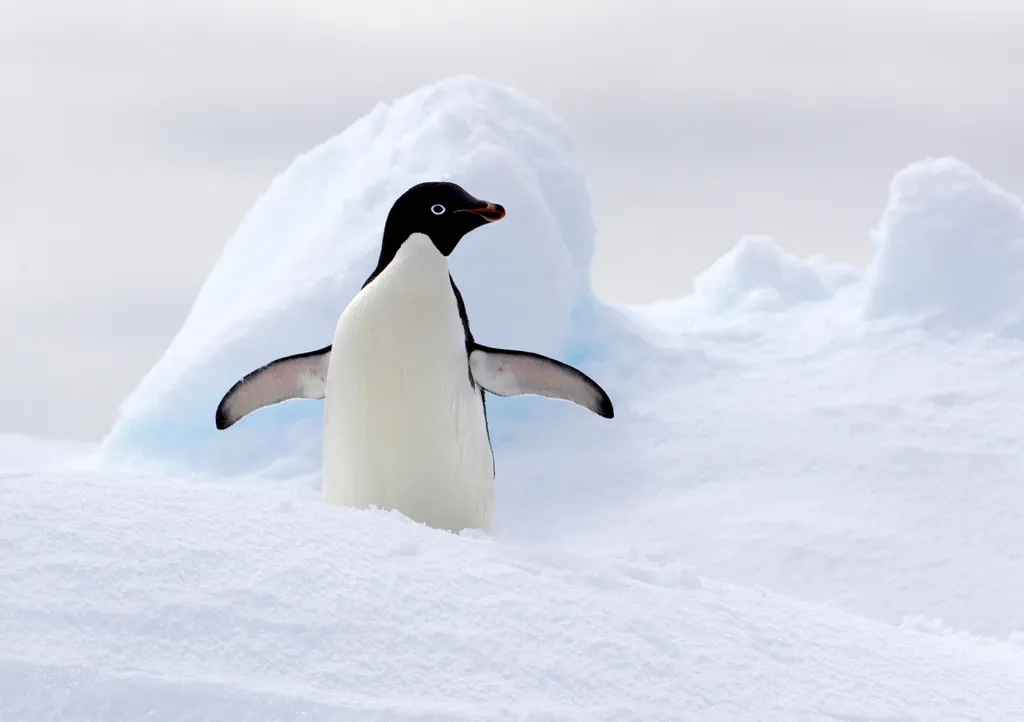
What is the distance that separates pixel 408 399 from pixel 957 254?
6378mm

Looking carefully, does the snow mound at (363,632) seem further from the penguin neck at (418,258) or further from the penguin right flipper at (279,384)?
the penguin right flipper at (279,384)

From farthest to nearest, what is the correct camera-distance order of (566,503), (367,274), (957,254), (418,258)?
(957,254) → (367,274) → (566,503) → (418,258)

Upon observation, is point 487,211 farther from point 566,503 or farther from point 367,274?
point 367,274

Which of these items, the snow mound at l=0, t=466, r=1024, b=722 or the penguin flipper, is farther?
the penguin flipper

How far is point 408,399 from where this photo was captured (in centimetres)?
327

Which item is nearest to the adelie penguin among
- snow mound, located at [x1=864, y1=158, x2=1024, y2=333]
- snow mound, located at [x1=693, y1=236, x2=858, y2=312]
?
snow mound, located at [x1=864, y1=158, x2=1024, y2=333]

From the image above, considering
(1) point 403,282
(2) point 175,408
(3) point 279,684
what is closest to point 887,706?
(3) point 279,684

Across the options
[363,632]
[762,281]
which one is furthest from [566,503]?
[363,632]

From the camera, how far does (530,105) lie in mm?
8859

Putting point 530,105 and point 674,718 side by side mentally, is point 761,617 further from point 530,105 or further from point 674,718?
point 530,105

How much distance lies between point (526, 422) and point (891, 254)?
3022 mm

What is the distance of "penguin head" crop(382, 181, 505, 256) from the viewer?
3434 millimetres

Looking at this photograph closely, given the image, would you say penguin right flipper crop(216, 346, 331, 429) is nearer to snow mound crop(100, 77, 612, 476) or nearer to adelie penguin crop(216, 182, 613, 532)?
adelie penguin crop(216, 182, 613, 532)

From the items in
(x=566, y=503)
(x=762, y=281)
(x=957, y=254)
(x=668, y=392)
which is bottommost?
(x=566, y=503)
